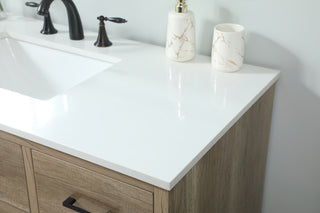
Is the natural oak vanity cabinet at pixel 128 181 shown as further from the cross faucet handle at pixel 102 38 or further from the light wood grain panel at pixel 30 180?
the cross faucet handle at pixel 102 38

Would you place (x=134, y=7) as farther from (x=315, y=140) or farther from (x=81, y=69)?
(x=315, y=140)

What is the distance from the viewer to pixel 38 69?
155 centimetres

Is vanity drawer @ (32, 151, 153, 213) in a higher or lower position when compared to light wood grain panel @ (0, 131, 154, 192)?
lower

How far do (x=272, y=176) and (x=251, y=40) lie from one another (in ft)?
1.53

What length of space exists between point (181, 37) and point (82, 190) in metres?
0.54

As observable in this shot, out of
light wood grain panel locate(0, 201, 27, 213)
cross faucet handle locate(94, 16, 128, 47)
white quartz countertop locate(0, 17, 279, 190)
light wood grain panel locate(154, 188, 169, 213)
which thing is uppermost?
cross faucet handle locate(94, 16, 128, 47)

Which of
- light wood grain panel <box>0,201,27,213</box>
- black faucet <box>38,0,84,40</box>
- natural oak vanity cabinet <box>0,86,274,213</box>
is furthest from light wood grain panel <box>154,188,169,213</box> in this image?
Answer: black faucet <box>38,0,84,40</box>

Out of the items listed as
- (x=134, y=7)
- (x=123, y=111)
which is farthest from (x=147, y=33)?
(x=123, y=111)

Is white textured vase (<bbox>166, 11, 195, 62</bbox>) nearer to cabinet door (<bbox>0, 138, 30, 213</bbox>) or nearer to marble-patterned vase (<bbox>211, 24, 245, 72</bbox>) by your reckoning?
marble-patterned vase (<bbox>211, 24, 245, 72</bbox>)

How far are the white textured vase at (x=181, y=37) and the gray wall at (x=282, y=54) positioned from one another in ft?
0.31

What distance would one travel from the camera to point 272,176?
4.68ft

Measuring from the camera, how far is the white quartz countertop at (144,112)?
2.91ft

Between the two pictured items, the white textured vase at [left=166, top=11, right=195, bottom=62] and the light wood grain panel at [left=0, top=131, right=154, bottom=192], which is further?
the white textured vase at [left=166, top=11, right=195, bottom=62]

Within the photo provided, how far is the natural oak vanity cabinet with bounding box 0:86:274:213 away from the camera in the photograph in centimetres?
90
